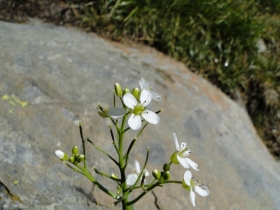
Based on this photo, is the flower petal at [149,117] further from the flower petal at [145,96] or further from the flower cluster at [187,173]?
the flower cluster at [187,173]

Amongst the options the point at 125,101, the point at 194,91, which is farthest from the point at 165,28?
the point at 125,101

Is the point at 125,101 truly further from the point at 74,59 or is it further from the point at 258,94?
the point at 258,94

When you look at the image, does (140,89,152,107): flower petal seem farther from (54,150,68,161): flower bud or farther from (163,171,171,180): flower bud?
(54,150,68,161): flower bud

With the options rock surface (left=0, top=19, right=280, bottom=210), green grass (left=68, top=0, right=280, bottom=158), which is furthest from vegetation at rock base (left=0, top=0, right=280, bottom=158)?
rock surface (left=0, top=19, right=280, bottom=210)

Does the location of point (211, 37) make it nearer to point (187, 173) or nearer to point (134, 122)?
point (187, 173)

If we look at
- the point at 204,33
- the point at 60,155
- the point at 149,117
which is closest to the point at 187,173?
the point at 149,117
